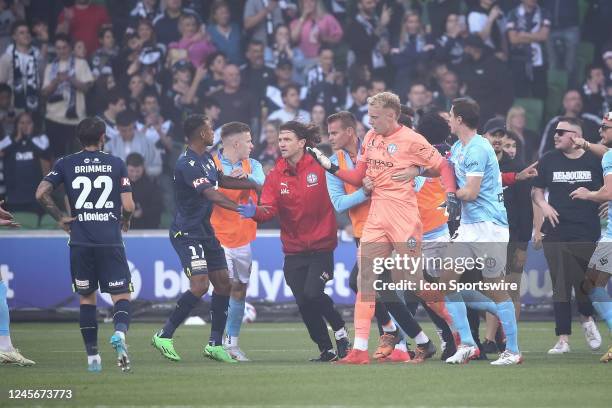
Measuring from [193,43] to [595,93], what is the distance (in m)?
7.11

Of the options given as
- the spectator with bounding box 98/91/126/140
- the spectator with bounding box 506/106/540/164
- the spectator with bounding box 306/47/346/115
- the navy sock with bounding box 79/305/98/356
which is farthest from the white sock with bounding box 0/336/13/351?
the spectator with bounding box 506/106/540/164

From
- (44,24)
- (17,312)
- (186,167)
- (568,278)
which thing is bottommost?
(17,312)

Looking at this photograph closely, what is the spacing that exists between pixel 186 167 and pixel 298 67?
32.9 feet

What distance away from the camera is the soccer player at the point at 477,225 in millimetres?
11805

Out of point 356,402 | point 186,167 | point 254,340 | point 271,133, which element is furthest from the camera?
point 271,133

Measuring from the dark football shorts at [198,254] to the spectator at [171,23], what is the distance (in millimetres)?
10214

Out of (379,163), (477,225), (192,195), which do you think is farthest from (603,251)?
(192,195)

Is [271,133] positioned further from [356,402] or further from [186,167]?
[356,402]

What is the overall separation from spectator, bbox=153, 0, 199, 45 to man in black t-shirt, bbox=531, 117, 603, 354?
1003 cm

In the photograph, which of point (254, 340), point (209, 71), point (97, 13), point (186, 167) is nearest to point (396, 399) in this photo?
point (186, 167)

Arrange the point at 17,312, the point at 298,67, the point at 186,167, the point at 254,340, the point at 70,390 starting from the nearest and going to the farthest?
the point at 70,390
the point at 186,167
the point at 254,340
the point at 17,312
the point at 298,67

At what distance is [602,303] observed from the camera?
13016mm

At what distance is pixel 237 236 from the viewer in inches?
559

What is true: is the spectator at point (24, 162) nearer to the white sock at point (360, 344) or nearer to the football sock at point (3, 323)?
the football sock at point (3, 323)
